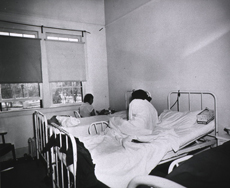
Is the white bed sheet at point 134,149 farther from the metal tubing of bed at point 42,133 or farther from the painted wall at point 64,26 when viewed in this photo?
the painted wall at point 64,26

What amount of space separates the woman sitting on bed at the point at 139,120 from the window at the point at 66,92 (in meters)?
2.10

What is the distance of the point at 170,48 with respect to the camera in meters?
3.21

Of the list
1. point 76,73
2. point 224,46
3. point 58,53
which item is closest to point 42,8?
point 58,53

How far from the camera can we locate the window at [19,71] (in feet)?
12.1

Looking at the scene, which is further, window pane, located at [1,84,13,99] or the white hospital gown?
window pane, located at [1,84,13,99]

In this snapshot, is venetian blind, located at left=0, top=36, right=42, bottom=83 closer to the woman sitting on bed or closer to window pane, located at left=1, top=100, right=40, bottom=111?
window pane, located at left=1, top=100, right=40, bottom=111

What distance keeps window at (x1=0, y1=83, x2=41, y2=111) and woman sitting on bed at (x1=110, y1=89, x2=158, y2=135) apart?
226cm

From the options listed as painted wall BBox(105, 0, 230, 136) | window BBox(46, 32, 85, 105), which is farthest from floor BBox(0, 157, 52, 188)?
painted wall BBox(105, 0, 230, 136)

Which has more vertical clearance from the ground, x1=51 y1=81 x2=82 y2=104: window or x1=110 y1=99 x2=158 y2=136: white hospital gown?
x1=51 y1=81 x2=82 y2=104: window

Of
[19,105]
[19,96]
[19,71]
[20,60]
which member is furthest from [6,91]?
[20,60]

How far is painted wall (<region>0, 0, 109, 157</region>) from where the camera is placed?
3818 millimetres

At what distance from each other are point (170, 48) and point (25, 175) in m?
3.34

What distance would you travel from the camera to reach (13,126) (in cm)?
381

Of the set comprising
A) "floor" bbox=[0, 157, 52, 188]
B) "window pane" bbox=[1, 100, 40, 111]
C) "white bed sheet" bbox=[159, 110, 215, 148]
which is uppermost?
"window pane" bbox=[1, 100, 40, 111]
